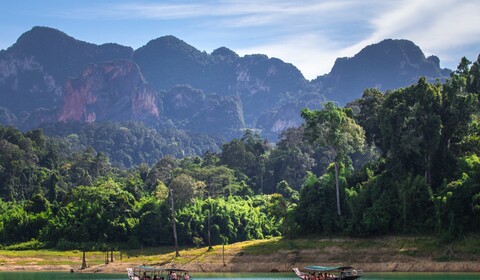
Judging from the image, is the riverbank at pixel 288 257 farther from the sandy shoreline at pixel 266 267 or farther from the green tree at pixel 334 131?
the green tree at pixel 334 131

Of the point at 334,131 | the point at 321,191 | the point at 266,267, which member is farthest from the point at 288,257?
the point at 334,131

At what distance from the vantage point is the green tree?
7112cm

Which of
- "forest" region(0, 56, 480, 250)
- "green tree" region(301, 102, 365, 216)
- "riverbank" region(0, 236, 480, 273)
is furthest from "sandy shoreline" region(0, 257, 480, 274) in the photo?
"green tree" region(301, 102, 365, 216)

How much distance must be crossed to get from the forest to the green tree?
4.3 inches

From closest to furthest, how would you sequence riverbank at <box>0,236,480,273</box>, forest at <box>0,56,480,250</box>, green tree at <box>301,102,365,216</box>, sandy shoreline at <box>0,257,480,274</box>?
sandy shoreline at <box>0,257,480,274</box>, riverbank at <box>0,236,480,273</box>, forest at <box>0,56,480,250</box>, green tree at <box>301,102,365,216</box>

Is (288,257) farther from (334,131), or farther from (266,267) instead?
(334,131)

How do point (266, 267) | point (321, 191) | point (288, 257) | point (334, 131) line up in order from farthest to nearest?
1. point (321, 191)
2. point (334, 131)
3. point (288, 257)
4. point (266, 267)

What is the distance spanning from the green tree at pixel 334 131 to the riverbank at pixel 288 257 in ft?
26.9

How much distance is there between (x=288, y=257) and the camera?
215 ft

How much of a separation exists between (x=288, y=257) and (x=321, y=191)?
945cm

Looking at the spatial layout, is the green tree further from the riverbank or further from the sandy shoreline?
the sandy shoreline

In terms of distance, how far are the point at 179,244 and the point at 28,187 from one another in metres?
46.6

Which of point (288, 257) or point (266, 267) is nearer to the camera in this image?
point (266, 267)

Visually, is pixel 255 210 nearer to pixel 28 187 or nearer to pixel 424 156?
pixel 424 156
